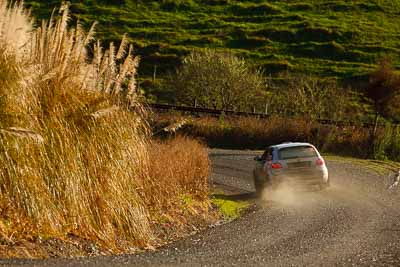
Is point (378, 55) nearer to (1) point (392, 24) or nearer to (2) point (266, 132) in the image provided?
(1) point (392, 24)

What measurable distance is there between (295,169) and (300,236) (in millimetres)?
7686

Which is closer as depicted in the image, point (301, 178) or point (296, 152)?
point (301, 178)

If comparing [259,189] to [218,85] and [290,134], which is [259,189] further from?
[218,85]

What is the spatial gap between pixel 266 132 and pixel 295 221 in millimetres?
26110

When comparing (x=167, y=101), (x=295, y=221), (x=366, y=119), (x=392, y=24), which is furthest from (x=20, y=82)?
(x=392, y=24)

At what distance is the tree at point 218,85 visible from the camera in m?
52.3

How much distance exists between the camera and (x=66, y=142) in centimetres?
1220

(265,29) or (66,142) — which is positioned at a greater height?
(66,142)

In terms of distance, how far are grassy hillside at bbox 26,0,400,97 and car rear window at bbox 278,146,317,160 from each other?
137 feet

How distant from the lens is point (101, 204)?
12672 millimetres

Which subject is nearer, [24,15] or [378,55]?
[24,15]

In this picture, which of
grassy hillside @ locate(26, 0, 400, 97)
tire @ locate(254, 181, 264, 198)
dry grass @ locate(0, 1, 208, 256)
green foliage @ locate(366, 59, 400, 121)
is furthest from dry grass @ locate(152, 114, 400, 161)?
dry grass @ locate(0, 1, 208, 256)

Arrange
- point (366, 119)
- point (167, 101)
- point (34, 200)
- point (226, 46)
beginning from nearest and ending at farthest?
point (34, 200) < point (366, 119) < point (167, 101) < point (226, 46)

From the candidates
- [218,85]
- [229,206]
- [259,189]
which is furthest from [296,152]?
[218,85]
